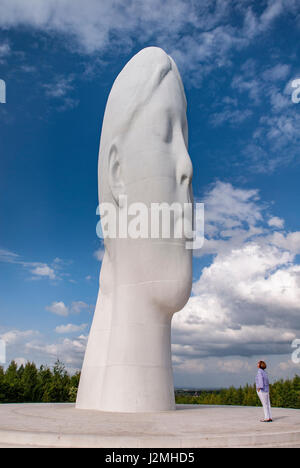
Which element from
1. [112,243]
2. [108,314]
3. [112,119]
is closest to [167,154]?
[112,119]

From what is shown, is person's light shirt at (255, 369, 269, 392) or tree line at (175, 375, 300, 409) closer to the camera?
person's light shirt at (255, 369, 269, 392)

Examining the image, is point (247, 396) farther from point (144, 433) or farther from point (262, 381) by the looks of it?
point (144, 433)

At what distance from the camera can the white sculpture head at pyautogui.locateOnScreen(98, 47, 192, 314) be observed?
11219mm

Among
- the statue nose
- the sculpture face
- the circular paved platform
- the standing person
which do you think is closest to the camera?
the circular paved platform

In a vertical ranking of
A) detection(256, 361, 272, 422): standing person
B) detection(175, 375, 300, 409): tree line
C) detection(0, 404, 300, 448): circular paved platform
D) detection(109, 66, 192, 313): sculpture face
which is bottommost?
detection(0, 404, 300, 448): circular paved platform

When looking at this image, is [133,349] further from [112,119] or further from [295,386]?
Answer: [295,386]

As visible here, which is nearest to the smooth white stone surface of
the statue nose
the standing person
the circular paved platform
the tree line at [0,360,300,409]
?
the statue nose

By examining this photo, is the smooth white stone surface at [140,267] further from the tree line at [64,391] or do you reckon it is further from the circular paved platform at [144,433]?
the tree line at [64,391]

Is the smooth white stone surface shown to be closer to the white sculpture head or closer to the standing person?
the white sculpture head

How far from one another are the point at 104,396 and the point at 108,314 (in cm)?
206

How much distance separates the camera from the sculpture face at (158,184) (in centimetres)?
1119

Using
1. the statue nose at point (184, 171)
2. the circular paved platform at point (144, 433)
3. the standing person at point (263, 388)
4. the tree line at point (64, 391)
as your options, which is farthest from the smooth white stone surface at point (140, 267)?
the tree line at point (64, 391)

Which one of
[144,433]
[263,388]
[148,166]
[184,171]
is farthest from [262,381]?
[148,166]
